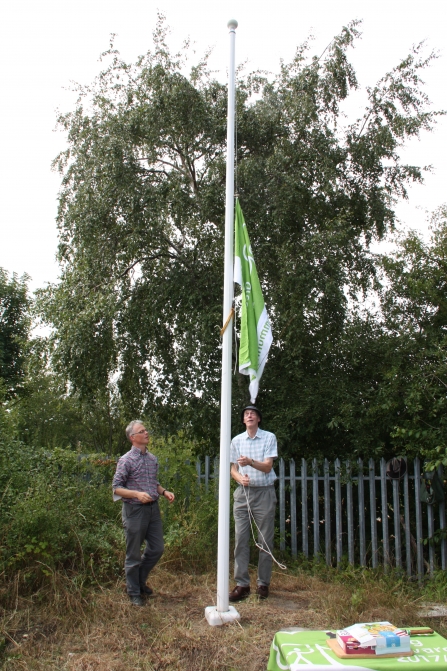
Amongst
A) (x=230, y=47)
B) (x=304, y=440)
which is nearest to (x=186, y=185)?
(x=230, y=47)

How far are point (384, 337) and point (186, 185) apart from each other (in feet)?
14.0

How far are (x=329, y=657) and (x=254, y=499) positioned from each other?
108 inches

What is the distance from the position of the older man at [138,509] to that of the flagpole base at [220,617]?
756 millimetres

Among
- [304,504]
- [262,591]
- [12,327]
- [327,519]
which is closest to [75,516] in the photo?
[262,591]

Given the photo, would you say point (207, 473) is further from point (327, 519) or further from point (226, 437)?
point (226, 437)

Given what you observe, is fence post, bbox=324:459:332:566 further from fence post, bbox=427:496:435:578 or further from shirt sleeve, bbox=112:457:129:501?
shirt sleeve, bbox=112:457:129:501

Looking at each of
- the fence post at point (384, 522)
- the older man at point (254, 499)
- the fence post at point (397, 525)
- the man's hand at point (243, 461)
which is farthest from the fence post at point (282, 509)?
the man's hand at point (243, 461)

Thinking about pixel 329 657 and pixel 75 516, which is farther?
pixel 75 516

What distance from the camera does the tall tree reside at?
27.6 ft

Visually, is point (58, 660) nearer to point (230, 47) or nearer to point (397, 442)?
point (397, 442)

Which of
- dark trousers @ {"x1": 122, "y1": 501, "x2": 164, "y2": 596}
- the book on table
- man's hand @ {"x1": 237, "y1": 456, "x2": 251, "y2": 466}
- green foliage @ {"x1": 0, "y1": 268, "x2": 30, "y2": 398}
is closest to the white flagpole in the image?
man's hand @ {"x1": 237, "y1": 456, "x2": 251, "y2": 466}

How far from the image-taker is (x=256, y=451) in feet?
18.2

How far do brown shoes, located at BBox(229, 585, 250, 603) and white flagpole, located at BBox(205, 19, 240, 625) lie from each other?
0.47 meters

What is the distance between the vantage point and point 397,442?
7094 mm
